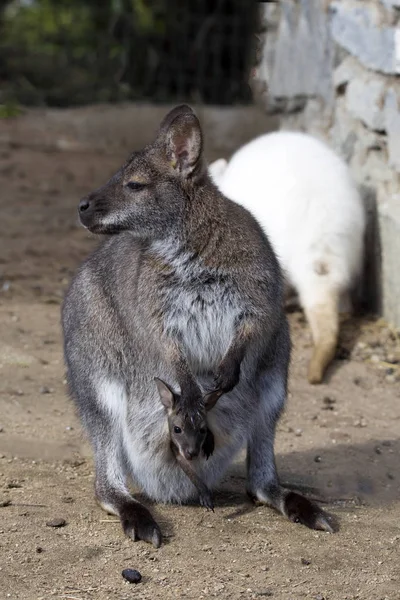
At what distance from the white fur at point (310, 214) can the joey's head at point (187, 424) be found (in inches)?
88.0

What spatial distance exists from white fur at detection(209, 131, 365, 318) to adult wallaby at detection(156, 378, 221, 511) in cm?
221

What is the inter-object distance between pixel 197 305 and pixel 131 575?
83 cm

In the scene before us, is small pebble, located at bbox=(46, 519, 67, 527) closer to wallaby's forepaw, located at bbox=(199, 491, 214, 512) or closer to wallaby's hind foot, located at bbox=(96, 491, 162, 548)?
wallaby's hind foot, located at bbox=(96, 491, 162, 548)

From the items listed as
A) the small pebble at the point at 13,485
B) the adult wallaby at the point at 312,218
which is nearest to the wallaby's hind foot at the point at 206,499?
the small pebble at the point at 13,485

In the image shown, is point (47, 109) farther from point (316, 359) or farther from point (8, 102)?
point (316, 359)

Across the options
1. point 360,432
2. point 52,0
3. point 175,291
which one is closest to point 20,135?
point 52,0

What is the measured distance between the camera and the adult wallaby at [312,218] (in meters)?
5.47

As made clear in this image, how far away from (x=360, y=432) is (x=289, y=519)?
1045 mm

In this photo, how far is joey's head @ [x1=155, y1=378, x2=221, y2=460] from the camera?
3.19 m

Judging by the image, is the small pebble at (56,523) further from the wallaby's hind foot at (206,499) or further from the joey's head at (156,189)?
the joey's head at (156,189)

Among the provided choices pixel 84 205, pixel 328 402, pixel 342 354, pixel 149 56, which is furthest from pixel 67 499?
pixel 149 56

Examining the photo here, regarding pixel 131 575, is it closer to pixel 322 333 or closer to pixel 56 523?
pixel 56 523

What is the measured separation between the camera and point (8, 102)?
10.4 metres

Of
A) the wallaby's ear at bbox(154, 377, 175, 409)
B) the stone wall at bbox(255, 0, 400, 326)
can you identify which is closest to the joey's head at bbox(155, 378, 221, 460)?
the wallaby's ear at bbox(154, 377, 175, 409)
